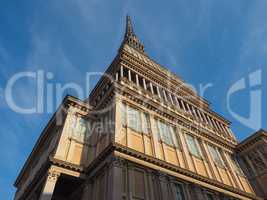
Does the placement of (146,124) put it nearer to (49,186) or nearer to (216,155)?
(49,186)

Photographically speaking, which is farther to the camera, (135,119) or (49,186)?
(135,119)

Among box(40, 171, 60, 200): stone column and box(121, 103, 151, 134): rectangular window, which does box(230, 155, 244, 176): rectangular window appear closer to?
box(121, 103, 151, 134): rectangular window

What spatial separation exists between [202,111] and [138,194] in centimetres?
2056

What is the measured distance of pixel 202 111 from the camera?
30.8 m

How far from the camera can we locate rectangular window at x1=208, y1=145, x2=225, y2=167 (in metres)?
22.6

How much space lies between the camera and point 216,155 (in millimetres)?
23781

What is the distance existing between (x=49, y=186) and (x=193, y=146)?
1405 cm

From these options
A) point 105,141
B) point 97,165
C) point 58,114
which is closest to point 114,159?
point 97,165

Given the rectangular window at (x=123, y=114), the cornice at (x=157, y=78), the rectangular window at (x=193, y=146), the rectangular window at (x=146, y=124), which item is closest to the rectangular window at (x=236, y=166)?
the rectangular window at (x=193, y=146)

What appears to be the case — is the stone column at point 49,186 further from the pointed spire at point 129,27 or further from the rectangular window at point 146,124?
the pointed spire at point 129,27

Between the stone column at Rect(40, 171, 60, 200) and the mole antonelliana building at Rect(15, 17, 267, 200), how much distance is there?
2.3 inches

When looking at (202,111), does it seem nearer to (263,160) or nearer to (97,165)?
(263,160)

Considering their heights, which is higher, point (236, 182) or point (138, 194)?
point (236, 182)

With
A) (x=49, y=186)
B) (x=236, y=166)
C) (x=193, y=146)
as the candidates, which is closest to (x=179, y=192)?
(x=193, y=146)
